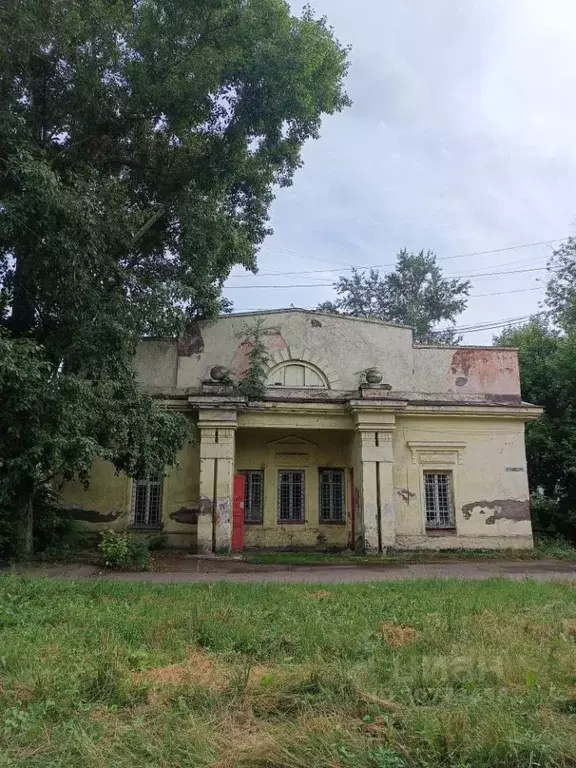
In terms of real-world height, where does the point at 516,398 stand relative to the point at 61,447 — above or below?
above

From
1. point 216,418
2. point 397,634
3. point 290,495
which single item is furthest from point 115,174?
point 397,634

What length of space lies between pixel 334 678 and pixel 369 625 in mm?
2015

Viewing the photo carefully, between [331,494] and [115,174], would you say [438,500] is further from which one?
[115,174]

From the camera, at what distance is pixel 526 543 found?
15.8 meters

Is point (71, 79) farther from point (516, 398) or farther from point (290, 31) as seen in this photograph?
point (516, 398)

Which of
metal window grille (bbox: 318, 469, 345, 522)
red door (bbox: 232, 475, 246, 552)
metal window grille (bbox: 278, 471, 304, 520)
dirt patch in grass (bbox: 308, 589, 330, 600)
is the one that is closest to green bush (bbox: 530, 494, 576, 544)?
metal window grille (bbox: 318, 469, 345, 522)

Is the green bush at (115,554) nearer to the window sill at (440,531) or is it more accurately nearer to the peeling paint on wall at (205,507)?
the peeling paint on wall at (205,507)

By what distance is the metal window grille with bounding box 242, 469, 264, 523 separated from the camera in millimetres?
16609

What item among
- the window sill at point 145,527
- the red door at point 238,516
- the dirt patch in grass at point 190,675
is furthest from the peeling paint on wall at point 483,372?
the dirt patch in grass at point 190,675

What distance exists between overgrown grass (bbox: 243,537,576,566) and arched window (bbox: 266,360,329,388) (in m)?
4.43

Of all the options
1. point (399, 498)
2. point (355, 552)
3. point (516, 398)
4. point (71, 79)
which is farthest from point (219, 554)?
point (71, 79)

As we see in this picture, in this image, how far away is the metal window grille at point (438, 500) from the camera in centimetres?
1605

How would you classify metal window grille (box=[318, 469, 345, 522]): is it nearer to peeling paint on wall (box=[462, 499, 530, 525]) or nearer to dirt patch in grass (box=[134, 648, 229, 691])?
peeling paint on wall (box=[462, 499, 530, 525])

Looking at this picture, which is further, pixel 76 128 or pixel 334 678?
pixel 76 128
